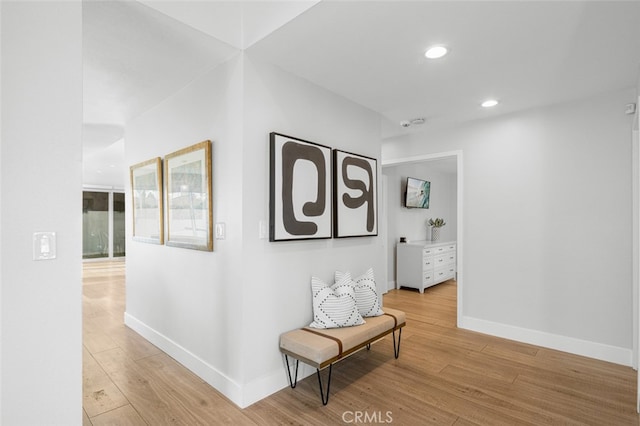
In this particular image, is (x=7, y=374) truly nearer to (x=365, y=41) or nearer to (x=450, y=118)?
(x=365, y=41)

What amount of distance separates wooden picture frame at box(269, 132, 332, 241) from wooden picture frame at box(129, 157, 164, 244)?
140 cm

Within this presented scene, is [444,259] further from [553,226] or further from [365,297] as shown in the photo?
[365,297]

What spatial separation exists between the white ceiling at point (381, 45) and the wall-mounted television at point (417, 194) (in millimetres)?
3028

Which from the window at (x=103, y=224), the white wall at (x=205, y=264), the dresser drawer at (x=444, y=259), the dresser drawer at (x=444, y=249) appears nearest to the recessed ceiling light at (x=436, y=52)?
the white wall at (x=205, y=264)

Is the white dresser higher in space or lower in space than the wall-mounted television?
lower

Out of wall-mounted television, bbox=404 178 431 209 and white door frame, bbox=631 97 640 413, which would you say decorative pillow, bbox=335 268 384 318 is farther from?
wall-mounted television, bbox=404 178 431 209

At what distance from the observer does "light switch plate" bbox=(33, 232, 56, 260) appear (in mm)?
1383

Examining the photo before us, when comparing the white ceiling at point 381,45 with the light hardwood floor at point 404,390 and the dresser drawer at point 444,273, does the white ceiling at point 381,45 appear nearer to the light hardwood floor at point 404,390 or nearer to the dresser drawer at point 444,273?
the light hardwood floor at point 404,390

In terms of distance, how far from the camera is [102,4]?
1842 millimetres

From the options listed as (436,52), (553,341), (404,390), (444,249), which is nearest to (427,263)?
(444,249)

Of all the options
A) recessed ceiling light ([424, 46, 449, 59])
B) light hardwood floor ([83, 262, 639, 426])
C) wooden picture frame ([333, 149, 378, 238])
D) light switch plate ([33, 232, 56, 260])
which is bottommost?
light hardwood floor ([83, 262, 639, 426])

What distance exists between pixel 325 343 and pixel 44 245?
1678 mm

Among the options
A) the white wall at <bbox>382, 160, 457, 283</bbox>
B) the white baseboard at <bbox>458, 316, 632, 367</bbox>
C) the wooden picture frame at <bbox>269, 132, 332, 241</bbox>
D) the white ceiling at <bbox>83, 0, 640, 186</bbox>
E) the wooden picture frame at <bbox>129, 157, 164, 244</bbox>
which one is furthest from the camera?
the white wall at <bbox>382, 160, 457, 283</bbox>

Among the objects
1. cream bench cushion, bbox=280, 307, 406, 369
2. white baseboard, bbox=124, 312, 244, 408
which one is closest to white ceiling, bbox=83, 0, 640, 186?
cream bench cushion, bbox=280, 307, 406, 369
